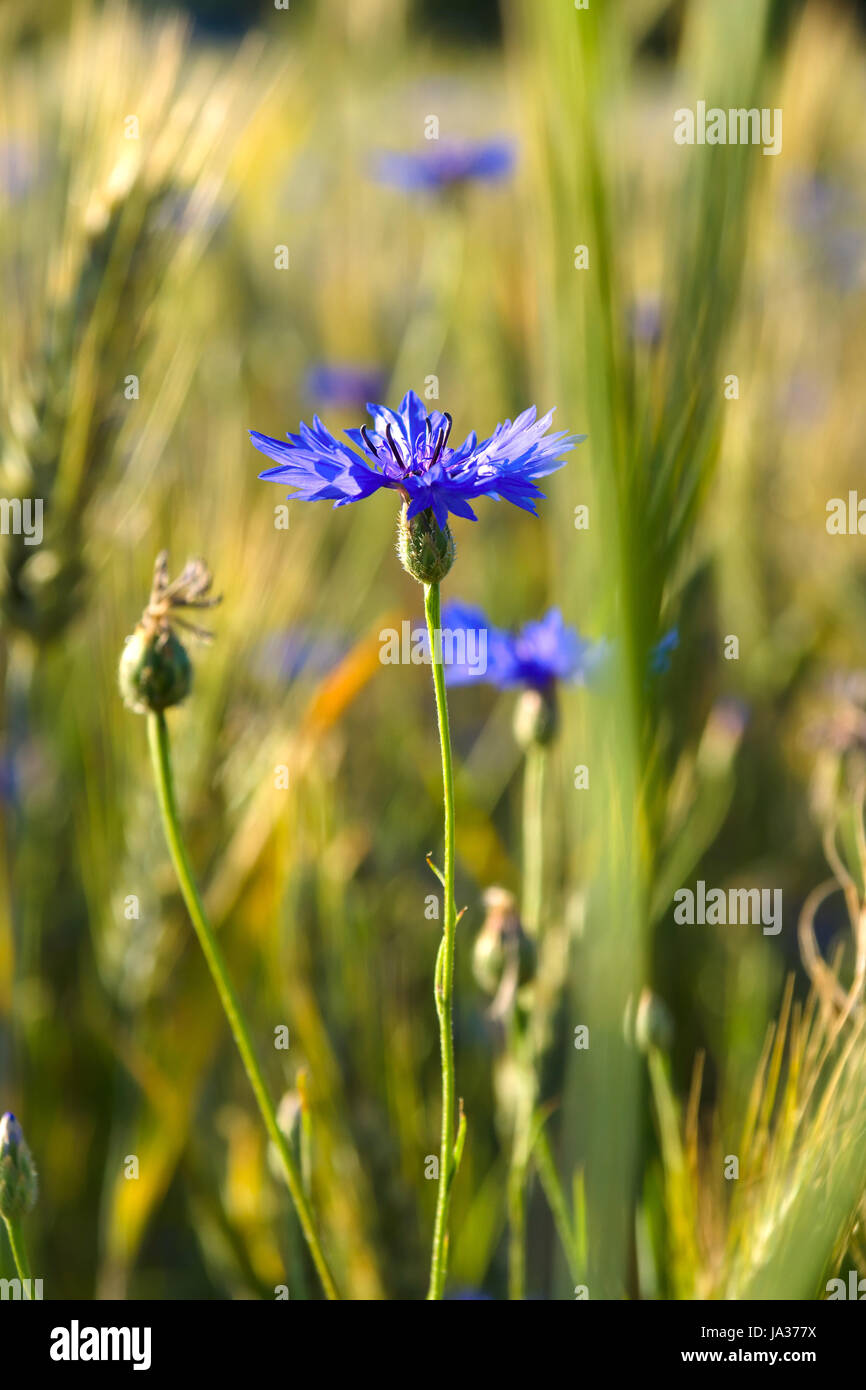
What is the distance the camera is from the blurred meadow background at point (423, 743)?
10.6 inches

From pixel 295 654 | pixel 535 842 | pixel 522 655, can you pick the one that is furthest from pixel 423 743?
pixel 535 842

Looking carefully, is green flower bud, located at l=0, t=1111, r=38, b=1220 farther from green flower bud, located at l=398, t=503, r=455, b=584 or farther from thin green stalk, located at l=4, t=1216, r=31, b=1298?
green flower bud, located at l=398, t=503, r=455, b=584

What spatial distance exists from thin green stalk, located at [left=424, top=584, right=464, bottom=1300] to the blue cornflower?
1502mm

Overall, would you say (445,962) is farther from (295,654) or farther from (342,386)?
(342,386)

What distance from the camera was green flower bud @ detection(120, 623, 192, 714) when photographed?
20.7 inches

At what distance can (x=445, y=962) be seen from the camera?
46 cm

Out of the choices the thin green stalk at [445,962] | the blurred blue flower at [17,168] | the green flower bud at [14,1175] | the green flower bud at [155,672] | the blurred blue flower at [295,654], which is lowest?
the green flower bud at [14,1175]

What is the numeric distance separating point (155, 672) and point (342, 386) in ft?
4.41

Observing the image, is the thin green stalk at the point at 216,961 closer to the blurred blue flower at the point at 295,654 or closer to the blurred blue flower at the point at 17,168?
the blurred blue flower at the point at 295,654

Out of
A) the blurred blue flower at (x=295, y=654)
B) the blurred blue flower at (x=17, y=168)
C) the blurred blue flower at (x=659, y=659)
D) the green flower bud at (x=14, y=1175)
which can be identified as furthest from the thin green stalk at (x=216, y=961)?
the blurred blue flower at (x=17, y=168)

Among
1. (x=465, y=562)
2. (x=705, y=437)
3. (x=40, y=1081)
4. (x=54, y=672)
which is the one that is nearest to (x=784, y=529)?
(x=465, y=562)

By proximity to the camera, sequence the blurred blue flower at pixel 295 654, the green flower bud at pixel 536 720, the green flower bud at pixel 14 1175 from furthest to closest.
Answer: the blurred blue flower at pixel 295 654 < the green flower bud at pixel 536 720 < the green flower bud at pixel 14 1175

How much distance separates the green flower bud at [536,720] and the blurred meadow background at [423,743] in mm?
21
